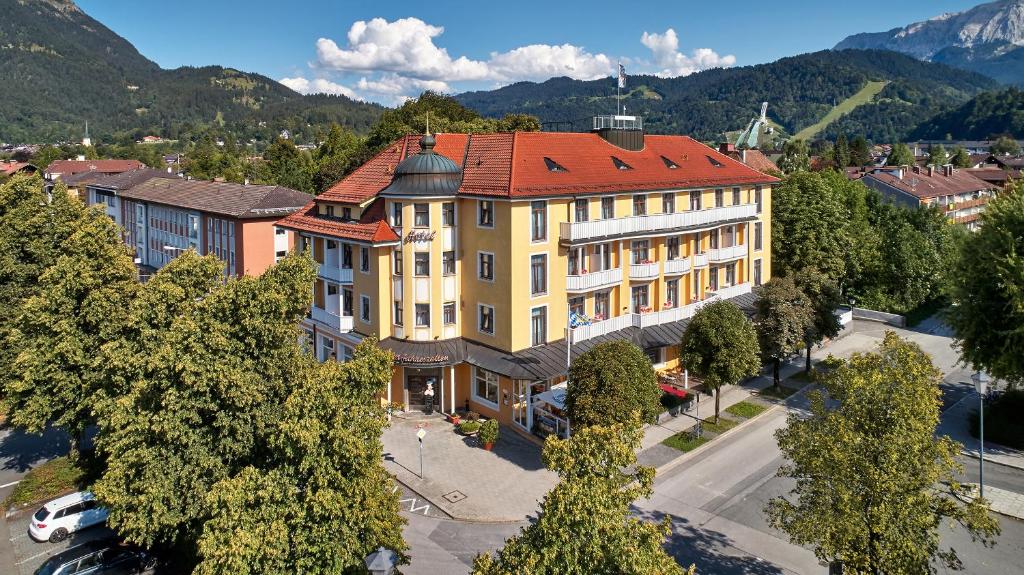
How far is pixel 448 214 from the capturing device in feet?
108

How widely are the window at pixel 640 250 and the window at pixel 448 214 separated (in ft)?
32.4

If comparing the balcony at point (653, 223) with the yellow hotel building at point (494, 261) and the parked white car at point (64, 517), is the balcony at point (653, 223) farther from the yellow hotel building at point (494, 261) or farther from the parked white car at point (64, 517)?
the parked white car at point (64, 517)

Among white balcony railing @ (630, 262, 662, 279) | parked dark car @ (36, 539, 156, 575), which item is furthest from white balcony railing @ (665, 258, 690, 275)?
parked dark car @ (36, 539, 156, 575)

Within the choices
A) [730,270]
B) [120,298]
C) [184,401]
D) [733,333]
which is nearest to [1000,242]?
[733,333]

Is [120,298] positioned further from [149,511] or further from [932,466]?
[932,466]

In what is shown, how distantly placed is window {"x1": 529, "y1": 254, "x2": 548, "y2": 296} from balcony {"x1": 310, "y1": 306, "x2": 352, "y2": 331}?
9.90 metres

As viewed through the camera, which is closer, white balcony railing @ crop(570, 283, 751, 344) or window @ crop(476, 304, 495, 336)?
window @ crop(476, 304, 495, 336)

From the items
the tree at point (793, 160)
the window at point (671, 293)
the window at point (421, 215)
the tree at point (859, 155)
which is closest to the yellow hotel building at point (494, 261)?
the window at point (421, 215)

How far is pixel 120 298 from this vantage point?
24.0 meters

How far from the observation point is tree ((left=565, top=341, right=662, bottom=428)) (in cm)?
2505

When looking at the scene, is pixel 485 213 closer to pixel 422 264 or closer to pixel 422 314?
pixel 422 264

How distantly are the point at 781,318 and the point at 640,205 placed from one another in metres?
9.29

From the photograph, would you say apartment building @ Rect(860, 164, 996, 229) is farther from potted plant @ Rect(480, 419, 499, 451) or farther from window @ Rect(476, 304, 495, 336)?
potted plant @ Rect(480, 419, 499, 451)

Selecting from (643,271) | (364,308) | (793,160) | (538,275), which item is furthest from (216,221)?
(793,160)
